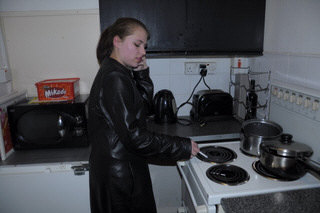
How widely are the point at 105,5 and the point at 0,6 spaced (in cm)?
82

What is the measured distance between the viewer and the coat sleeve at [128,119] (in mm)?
1046

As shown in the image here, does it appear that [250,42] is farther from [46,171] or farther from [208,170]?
[46,171]

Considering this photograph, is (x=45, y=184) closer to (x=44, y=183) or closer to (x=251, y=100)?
(x=44, y=183)

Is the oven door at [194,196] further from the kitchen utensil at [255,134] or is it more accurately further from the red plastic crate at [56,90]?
the red plastic crate at [56,90]

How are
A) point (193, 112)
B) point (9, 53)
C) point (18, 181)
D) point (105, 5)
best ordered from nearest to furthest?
point (18, 181)
point (105, 5)
point (9, 53)
point (193, 112)

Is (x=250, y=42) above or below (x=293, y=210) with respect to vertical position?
above

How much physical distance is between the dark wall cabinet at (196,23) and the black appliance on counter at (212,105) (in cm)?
33

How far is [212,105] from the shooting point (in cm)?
189

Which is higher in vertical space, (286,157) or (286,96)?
(286,96)

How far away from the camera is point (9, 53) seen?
1812mm

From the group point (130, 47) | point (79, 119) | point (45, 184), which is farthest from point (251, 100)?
point (45, 184)

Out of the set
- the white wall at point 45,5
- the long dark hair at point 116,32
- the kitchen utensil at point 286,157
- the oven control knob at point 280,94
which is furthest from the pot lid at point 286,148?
the white wall at point 45,5

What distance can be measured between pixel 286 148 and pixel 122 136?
0.69 metres

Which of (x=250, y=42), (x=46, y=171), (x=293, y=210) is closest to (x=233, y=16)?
(x=250, y=42)
